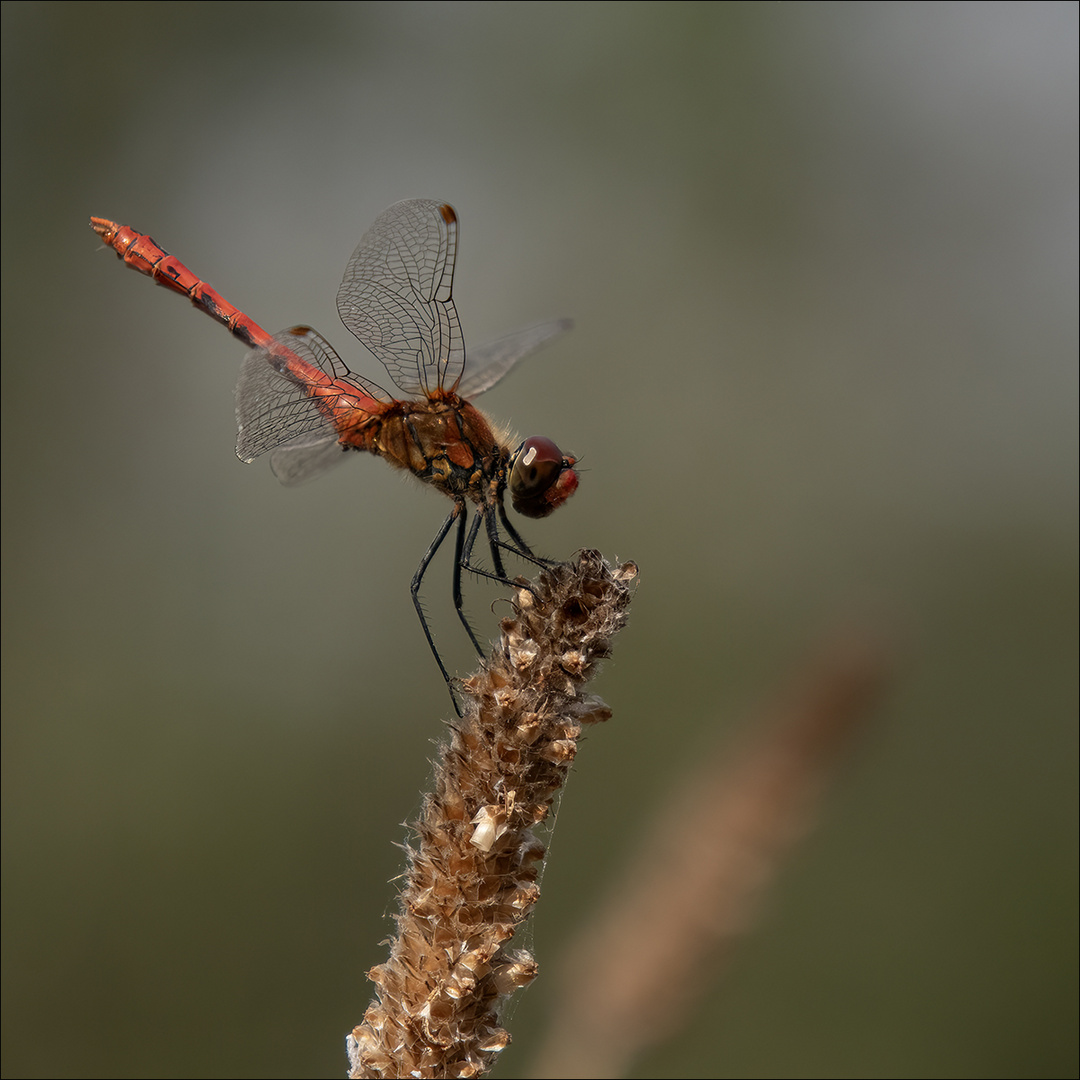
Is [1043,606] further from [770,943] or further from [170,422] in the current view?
[170,422]

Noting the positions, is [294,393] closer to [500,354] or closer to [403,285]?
[403,285]

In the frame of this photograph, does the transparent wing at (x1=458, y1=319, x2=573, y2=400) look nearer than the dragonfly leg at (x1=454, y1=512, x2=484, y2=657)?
No

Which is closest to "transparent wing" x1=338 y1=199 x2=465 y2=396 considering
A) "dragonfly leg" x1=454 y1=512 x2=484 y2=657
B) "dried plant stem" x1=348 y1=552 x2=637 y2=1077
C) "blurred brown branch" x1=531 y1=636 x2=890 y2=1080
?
"dragonfly leg" x1=454 y1=512 x2=484 y2=657

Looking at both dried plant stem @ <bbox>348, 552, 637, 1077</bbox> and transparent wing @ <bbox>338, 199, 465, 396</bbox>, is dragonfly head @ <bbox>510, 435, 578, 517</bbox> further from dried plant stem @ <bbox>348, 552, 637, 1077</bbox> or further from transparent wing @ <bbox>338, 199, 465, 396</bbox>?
dried plant stem @ <bbox>348, 552, 637, 1077</bbox>

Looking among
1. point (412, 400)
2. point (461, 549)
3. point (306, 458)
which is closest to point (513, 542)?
point (461, 549)

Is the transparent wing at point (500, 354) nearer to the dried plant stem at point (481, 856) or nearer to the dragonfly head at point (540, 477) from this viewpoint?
the dragonfly head at point (540, 477)
